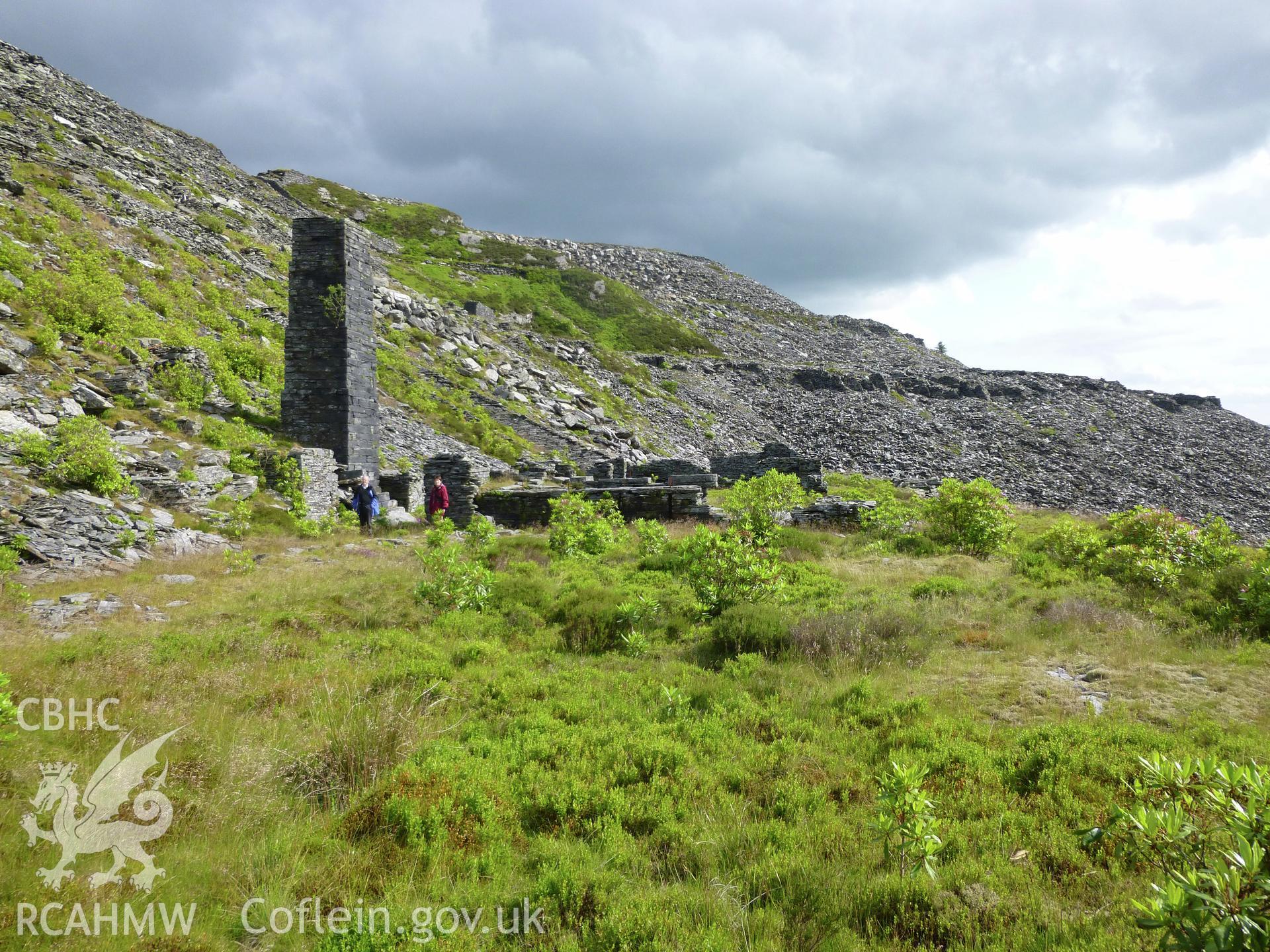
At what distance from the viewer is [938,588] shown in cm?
996

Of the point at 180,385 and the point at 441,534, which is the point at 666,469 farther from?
the point at 180,385

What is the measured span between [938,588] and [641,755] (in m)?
7.26

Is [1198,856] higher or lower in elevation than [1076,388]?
lower

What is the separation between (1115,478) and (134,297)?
53.3 metres

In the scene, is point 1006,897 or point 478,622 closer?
point 1006,897

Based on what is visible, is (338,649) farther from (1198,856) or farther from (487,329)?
(487,329)

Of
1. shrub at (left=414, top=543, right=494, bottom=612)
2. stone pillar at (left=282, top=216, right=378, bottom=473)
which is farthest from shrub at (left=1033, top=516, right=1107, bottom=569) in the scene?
stone pillar at (left=282, top=216, right=378, bottom=473)

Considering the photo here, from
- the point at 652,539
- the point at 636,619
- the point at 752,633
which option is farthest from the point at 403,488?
the point at 752,633

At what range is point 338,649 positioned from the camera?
682 centimetres

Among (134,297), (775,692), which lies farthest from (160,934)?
(134,297)

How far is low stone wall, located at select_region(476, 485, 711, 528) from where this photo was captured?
59.4ft

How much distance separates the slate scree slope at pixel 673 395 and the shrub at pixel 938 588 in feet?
55.8

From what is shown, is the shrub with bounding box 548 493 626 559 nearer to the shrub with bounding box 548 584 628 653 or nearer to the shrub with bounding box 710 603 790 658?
the shrub with bounding box 548 584 628 653

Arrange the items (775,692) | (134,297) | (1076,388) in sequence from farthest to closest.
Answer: (1076,388) → (134,297) → (775,692)
